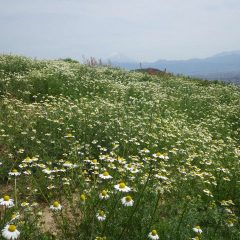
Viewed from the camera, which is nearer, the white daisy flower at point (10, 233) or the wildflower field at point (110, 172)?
the white daisy flower at point (10, 233)

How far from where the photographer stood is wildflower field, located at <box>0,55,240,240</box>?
4.35m

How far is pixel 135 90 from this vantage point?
14586 millimetres

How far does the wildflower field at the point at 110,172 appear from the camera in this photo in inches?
171

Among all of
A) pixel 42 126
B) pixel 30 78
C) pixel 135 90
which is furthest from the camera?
pixel 135 90

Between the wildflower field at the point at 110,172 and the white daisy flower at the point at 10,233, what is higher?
the white daisy flower at the point at 10,233

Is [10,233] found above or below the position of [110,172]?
above

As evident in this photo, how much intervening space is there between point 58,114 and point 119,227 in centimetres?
481

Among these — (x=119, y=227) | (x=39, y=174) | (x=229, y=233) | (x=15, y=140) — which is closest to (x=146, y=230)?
(x=119, y=227)

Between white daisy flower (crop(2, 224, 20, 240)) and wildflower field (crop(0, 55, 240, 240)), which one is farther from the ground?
white daisy flower (crop(2, 224, 20, 240))

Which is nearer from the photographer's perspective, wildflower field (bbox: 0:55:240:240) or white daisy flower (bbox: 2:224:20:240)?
white daisy flower (bbox: 2:224:20:240)

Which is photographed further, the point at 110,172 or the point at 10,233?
the point at 110,172

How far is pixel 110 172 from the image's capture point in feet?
18.7

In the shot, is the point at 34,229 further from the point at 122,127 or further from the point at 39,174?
the point at 122,127

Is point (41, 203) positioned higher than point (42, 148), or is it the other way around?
point (42, 148)
